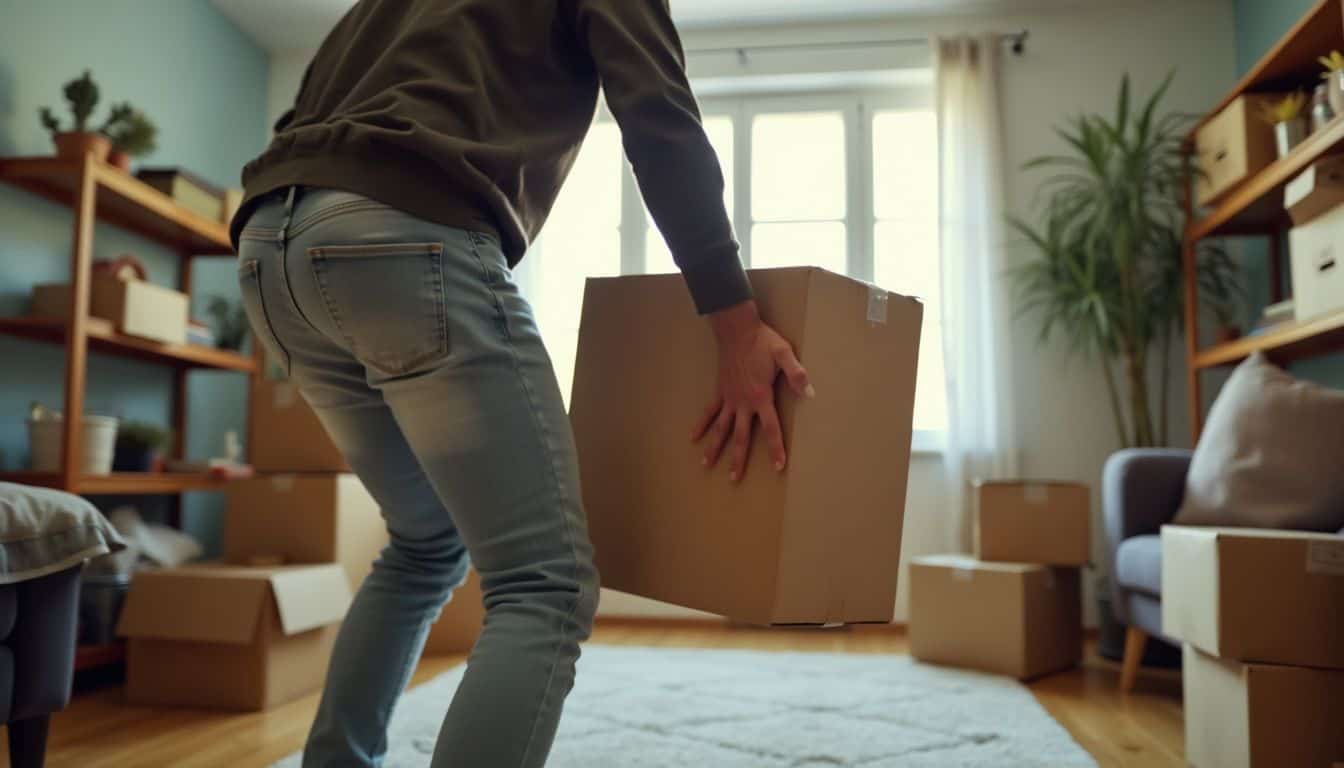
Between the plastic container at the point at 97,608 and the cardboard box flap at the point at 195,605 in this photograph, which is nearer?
the cardboard box flap at the point at 195,605

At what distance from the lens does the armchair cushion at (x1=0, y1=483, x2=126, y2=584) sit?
1440 mm

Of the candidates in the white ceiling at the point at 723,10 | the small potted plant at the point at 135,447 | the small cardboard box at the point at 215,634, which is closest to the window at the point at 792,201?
the white ceiling at the point at 723,10

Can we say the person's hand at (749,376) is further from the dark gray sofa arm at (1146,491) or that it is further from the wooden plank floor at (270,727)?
the dark gray sofa arm at (1146,491)

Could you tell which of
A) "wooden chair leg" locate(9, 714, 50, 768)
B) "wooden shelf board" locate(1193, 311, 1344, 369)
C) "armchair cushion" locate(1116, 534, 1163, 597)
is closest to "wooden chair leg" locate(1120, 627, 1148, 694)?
"armchair cushion" locate(1116, 534, 1163, 597)

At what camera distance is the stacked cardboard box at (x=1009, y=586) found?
265cm

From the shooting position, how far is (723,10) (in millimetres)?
3789

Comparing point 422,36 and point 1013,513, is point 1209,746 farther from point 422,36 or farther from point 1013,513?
point 422,36

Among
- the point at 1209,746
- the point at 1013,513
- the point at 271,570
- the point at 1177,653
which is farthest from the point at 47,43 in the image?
the point at 1177,653

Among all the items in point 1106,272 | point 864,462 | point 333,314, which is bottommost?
point 864,462

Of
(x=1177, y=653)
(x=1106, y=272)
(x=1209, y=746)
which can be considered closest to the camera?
(x=1209, y=746)

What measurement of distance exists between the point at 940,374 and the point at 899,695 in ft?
5.37

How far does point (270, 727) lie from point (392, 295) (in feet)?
5.06

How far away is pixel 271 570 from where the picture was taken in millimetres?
2289

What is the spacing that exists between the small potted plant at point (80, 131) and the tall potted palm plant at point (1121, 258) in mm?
2735
